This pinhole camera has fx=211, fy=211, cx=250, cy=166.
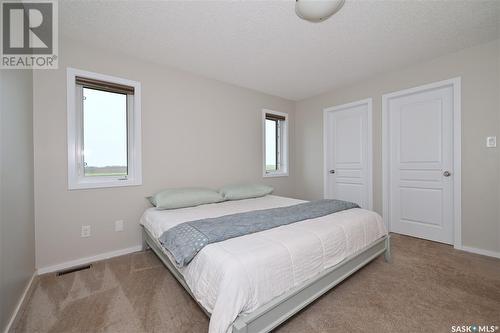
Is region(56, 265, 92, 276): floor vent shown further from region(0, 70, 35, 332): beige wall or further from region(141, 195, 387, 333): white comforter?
region(141, 195, 387, 333): white comforter

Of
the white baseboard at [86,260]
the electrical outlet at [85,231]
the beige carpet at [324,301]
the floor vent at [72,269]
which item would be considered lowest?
the beige carpet at [324,301]

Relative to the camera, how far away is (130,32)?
2.16 m

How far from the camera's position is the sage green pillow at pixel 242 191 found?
295cm

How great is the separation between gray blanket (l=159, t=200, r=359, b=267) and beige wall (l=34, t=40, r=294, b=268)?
117cm

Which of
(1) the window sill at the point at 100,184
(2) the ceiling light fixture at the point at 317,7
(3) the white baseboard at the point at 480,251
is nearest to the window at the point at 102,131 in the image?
(1) the window sill at the point at 100,184

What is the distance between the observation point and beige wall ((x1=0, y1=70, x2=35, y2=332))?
1.33 meters

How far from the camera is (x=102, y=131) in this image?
254 cm

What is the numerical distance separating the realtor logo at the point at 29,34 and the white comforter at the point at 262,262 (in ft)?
5.90

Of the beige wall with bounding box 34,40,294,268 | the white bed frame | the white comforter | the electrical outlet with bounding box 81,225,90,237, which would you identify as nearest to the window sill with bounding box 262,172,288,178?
the beige wall with bounding box 34,40,294,268

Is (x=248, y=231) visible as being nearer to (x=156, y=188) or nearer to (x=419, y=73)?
(x=156, y=188)

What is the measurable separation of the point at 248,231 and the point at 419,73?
319cm

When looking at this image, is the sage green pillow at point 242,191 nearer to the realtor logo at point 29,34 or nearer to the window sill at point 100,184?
the window sill at point 100,184

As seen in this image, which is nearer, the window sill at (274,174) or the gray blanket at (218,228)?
the gray blanket at (218,228)

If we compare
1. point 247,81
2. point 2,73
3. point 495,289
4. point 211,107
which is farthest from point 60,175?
point 495,289
